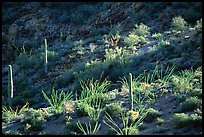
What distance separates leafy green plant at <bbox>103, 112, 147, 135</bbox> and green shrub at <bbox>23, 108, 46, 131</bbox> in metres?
1.76

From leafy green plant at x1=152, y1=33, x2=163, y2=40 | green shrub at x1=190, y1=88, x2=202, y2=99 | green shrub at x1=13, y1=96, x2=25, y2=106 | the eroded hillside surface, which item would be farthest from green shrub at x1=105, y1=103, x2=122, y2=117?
leafy green plant at x1=152, y1=33, x2=163, y2=40

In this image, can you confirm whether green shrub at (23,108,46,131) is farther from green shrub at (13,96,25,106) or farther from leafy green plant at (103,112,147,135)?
green shrub at (13,96,25,106)

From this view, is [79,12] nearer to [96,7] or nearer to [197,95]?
[96,7]

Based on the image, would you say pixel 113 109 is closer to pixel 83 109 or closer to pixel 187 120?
pixel 83 109

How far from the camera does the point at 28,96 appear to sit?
14.7 metres

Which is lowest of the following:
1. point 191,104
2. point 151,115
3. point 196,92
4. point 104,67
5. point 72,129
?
point 72,129

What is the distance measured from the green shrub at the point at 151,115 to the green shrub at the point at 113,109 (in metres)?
0.81

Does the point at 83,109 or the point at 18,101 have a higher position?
the point at 83,109

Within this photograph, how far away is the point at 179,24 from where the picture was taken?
18047 mm

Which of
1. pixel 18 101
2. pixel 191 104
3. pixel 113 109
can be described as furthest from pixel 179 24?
pixel 113 109

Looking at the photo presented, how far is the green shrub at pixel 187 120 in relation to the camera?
898cm

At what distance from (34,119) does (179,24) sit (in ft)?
32.6

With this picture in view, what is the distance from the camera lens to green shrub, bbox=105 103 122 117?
33.6 feet

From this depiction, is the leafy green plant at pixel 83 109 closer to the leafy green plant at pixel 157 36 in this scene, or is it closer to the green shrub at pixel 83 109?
the green shrub at pixel 83 109
